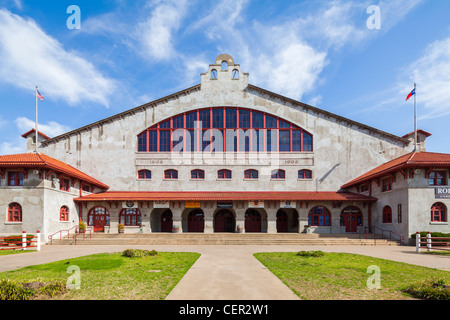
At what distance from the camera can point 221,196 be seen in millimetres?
34312

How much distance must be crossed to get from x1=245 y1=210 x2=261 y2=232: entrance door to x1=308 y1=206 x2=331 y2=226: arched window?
21.2 feet

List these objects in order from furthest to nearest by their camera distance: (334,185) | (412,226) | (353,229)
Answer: (334,185) < (353,229) < (412,226)

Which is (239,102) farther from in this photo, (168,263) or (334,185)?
(168,263)

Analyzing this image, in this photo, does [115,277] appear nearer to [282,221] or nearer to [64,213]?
[64,213]

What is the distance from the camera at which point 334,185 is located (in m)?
37.2

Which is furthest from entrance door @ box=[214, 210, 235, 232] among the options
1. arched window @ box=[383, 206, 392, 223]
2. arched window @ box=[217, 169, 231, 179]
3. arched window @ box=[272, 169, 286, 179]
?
arched window @ box=[383, 206, 392, 223]

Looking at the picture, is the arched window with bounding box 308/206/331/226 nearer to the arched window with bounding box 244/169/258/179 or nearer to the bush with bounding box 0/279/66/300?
the arched window with bounding box 244/169/258/179

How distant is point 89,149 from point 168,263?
27716 millimetres

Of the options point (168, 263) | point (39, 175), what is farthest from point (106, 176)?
point (168, 263)

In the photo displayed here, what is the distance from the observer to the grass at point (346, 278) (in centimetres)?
883

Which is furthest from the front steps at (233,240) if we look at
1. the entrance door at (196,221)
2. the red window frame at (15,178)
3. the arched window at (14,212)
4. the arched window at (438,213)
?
the entrance door at (196,221)

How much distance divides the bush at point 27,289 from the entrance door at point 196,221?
2899 cm

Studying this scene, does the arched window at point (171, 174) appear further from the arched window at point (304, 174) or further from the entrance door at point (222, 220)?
the arched window at point (304, 174)

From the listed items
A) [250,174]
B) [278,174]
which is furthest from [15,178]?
[278,174]
